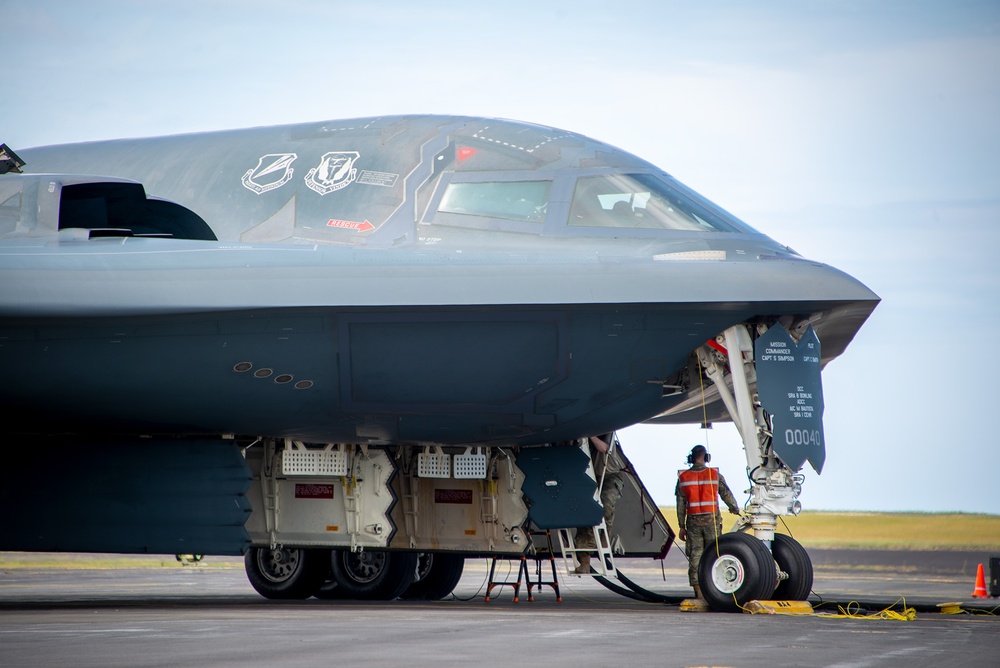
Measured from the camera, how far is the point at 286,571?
1585cm

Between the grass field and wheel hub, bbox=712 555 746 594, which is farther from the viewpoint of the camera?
the grass field

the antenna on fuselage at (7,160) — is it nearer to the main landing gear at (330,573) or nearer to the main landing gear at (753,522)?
Answer: the main landing gear at (330,573)

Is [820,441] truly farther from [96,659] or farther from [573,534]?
[96,659]

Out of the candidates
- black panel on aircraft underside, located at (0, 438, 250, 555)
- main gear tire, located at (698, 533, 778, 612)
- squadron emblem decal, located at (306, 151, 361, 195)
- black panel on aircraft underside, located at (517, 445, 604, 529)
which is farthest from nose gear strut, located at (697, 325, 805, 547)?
black panel on aircraft underside, located at (0, 438, 250, 555)

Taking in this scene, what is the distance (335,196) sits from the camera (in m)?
12.5

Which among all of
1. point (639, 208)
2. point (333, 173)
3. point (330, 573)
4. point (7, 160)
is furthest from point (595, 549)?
point (7, 160)

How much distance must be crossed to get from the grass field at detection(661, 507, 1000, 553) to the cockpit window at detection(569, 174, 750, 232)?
14.5 meters

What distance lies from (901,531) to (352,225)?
24.3m

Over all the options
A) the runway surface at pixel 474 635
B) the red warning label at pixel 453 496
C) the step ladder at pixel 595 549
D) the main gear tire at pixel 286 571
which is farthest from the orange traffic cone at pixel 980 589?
the main gear tire at pixel 286 571

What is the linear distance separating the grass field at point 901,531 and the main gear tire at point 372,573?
1195cm

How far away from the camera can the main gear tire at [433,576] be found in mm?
16469

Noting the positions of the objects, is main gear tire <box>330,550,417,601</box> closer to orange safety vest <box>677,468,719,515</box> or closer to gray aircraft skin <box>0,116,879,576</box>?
gray aircraft skin <box>0,116,879,576</box>

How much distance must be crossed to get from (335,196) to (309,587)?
573 cm

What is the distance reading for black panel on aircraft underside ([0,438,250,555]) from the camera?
1298 cm
